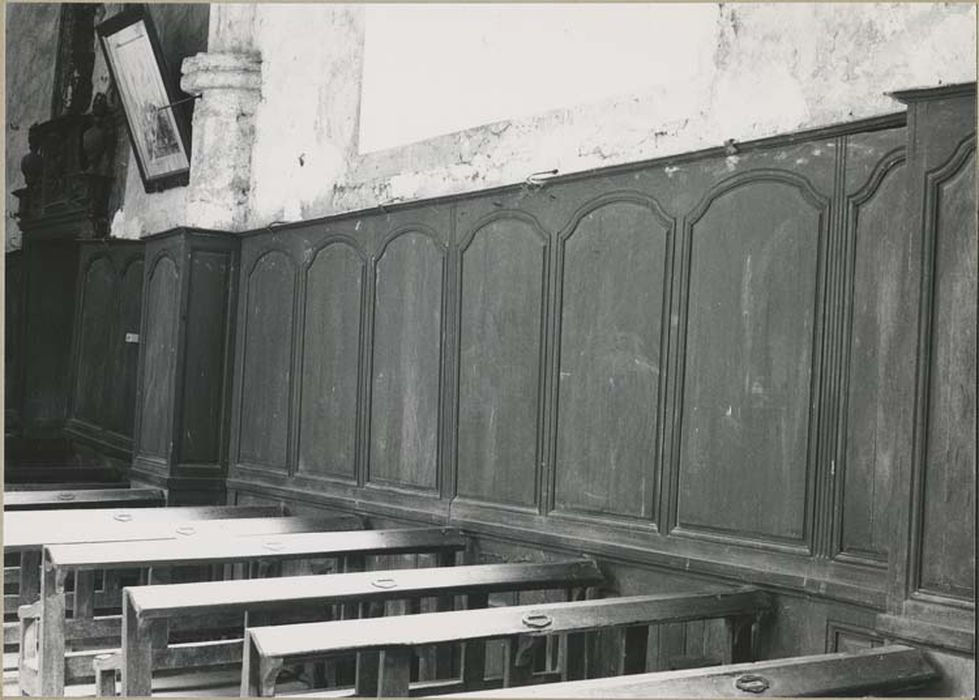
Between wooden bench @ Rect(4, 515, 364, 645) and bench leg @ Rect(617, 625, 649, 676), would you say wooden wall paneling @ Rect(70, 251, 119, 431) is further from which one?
bench leg @ Rect(617, 625, 649, 676)

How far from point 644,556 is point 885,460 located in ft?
4.22

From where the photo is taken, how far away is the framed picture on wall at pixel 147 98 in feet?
29.8

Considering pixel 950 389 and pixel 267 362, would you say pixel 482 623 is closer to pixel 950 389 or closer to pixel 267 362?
pixel 950 389

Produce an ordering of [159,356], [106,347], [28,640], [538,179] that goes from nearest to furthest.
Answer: [28,640] → [538,179] → [159,356] → [106,347]

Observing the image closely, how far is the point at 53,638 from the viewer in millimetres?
4758

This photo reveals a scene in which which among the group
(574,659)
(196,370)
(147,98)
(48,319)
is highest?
(147,98)

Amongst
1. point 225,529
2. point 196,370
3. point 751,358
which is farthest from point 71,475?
point 751,358

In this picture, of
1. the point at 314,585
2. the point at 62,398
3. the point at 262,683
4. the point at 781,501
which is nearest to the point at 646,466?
the point at 781,501

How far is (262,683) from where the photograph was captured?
137 inches

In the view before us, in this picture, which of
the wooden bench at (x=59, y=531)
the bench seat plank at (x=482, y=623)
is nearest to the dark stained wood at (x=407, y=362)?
the wooden bench at (x=59, y=531)

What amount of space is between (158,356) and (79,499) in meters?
1.57

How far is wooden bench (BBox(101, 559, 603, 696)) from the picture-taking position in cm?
406

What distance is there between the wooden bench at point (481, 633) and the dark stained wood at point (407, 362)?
2.13m

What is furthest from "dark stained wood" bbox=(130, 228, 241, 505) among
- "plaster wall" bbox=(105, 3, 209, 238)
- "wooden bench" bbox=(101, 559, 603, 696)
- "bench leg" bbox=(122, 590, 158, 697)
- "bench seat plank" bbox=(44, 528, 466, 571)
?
"bench leg" bbox=(122, 590, 158, 697)
